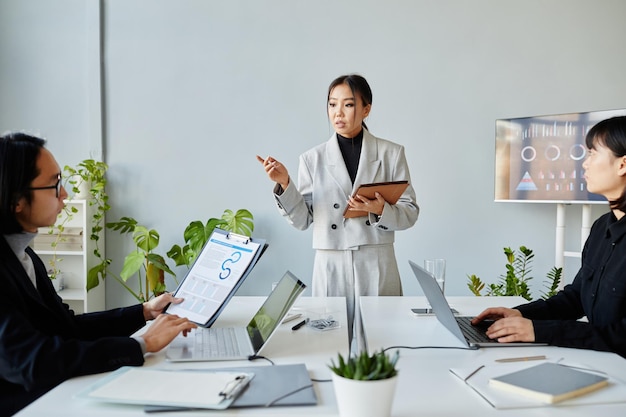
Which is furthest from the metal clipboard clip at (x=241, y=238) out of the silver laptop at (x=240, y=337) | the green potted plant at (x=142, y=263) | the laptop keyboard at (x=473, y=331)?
the green potted plant at (x=142, y=263)

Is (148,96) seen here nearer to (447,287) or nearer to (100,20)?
(100,20)

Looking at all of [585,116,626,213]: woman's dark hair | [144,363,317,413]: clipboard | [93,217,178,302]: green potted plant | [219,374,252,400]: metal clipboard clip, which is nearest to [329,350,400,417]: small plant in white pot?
[144,363,317,413]: clipboard

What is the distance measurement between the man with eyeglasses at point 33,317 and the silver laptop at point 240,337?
0.21 ft

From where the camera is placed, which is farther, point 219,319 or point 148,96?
point 148,96

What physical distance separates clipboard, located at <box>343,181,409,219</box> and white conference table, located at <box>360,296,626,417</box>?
17.5 inches

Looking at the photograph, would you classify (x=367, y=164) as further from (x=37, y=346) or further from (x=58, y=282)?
(x=58, y=282)

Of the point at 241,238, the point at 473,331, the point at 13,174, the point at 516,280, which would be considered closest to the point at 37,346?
the point at 13,174

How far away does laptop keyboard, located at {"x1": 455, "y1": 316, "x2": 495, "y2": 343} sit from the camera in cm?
153

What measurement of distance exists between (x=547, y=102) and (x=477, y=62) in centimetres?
54

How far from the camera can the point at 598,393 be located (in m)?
1.13

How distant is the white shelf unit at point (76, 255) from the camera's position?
364 centimetres

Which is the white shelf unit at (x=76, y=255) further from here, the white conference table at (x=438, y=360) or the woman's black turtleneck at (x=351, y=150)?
the white conference table at (x=438, y=360)

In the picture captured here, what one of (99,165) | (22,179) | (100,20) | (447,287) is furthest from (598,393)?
(100,20)

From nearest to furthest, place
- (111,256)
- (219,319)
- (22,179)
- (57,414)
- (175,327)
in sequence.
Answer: (57,414) → (22,179) → (175,327) → (219,319) → (111,256)
